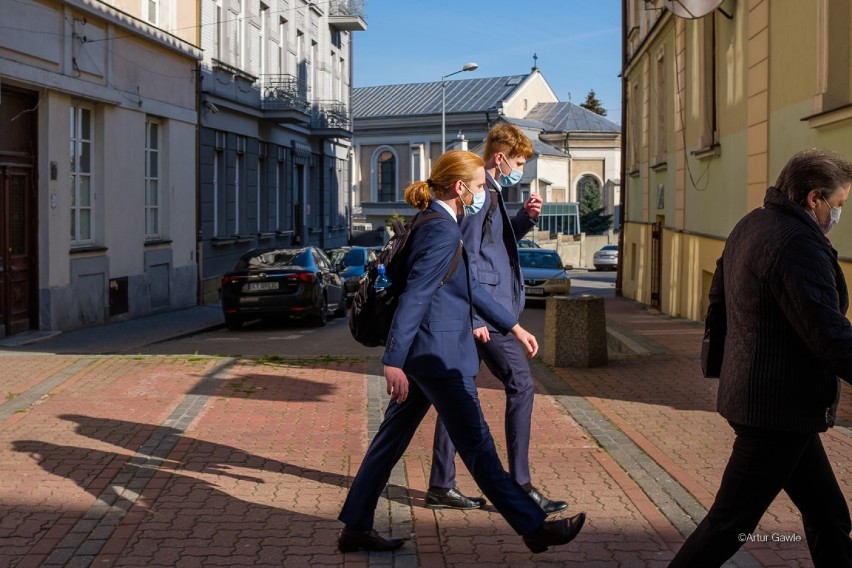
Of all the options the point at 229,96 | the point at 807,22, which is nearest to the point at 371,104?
the point at 229,96

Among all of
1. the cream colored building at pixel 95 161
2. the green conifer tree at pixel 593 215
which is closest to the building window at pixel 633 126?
the cream colored building at pixel 95 161

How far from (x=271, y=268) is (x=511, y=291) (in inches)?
547

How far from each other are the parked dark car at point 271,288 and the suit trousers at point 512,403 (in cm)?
1360

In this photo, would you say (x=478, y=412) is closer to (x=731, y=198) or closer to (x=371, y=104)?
(x=731, y=198)

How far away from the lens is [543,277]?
27078mm

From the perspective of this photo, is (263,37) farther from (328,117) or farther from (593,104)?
(593,104)

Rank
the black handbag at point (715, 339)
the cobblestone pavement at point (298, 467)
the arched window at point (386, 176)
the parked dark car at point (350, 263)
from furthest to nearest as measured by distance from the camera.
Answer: the arched window at point (386, 176), the parked dark car at point (350, 263), the cobblestone pavement at point (298, 467), the black handbag at point (715, 339)

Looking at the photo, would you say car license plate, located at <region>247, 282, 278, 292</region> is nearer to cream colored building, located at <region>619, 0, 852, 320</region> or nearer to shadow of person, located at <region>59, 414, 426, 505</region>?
cream colored building, located at <region>619, 0, 852, 320</region>

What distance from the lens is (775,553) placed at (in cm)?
520

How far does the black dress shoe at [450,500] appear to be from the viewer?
603 cm

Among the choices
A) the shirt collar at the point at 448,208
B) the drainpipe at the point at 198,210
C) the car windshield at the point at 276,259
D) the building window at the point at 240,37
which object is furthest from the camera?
the building window at the point at 240,37

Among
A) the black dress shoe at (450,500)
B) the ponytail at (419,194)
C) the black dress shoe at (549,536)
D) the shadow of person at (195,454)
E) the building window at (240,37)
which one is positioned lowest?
the shadow of person at (195,454)

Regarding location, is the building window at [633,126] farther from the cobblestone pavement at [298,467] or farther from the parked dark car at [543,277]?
the cobblestone pavement at [298,467]

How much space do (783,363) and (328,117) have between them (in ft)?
118
